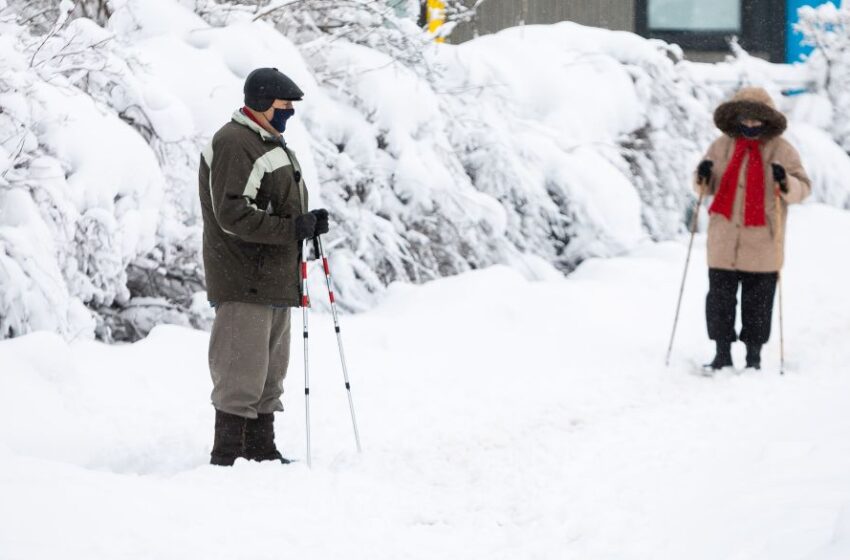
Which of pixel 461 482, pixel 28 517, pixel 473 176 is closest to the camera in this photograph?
pixel 28 517

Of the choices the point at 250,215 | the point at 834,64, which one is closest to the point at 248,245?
the point at 250,215

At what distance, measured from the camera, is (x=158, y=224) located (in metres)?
6.78

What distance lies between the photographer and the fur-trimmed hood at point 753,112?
7.54 metres

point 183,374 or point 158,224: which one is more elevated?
point 158,224

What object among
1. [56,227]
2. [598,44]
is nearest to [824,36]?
[598,44]

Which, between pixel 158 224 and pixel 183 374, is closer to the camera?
pixel 183 374

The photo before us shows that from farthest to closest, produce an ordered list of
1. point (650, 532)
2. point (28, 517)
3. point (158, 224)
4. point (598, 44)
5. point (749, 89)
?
point (598, 44) < point (749, 89) < point (158, 224) < point (650, 532) < point (28, 517)

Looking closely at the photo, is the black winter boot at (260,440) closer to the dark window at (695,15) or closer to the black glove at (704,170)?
the black glove at (704,170)

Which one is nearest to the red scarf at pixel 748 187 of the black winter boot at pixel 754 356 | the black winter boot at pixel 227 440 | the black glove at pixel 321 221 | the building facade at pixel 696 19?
the black winter boot at pixel 754 356

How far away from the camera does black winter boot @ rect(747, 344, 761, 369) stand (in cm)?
763

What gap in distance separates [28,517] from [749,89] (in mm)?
5748

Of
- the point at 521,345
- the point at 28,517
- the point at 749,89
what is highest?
the point at 749,89

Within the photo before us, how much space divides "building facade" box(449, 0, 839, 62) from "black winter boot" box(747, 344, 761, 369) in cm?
1024

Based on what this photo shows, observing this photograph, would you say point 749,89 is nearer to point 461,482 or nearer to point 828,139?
point 461,482
